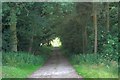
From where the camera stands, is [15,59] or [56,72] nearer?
[56,72]

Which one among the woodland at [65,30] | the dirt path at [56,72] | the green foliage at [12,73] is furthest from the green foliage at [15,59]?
the green foliage at [12,73]

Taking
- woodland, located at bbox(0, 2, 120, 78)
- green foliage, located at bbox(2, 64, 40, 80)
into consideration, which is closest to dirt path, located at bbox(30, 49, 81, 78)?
green foliage, located at bbox(2, 64, 40, 80)

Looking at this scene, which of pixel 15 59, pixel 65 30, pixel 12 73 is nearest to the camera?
pixel 12 73

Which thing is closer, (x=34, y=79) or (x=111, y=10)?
(x=34, y=79)

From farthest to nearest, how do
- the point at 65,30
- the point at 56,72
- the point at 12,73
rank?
the point at 65,30
the point at 56,72
the point at 12,73

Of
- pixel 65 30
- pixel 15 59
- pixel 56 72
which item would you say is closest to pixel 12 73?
pixel 56 72

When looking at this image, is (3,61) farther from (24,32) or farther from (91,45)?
(91,45)

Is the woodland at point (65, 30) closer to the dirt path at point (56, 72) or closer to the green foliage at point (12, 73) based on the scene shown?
the dirt path at point (56, 72)

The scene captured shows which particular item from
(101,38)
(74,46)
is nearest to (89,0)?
(101,38)

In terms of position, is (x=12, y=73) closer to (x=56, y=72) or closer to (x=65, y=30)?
(x=56, y=72)

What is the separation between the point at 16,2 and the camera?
22031mm

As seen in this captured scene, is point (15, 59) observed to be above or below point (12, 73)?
below

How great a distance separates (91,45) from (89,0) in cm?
778

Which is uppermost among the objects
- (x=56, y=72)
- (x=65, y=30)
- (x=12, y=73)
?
(x=65, y=30)
